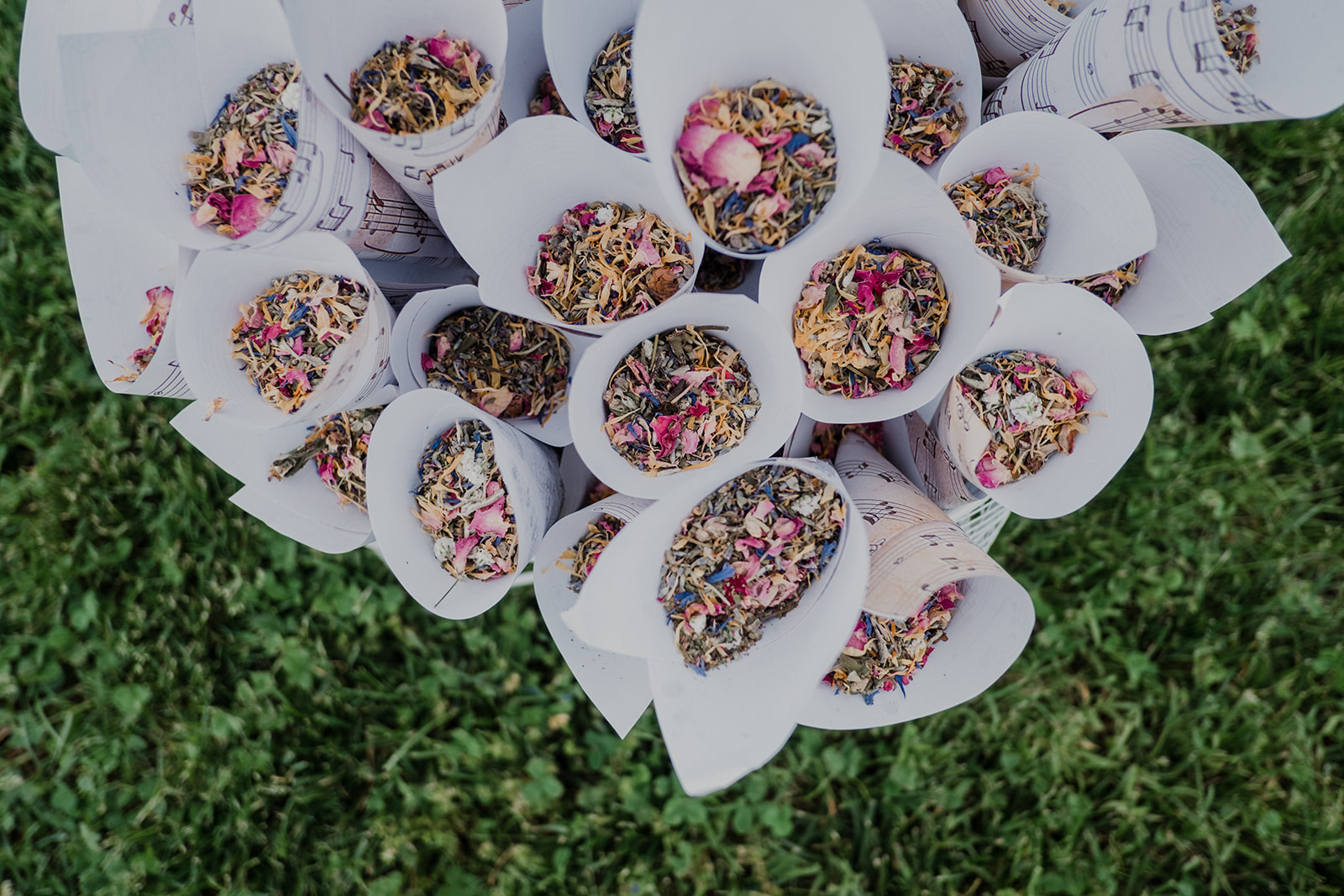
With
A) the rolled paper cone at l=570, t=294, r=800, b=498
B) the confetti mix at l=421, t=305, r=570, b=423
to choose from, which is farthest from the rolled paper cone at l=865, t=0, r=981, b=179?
the confetti mix at l=421, t=305, r=570, b=423

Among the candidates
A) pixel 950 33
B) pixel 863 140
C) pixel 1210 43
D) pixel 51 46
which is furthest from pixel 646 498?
pixel 51 46

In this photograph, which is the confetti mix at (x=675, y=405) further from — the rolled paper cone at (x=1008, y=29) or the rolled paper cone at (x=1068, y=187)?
the rolled paper cone at (x=1008, y=29)

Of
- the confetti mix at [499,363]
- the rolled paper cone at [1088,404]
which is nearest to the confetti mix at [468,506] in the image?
the confetti mix at [499,363]

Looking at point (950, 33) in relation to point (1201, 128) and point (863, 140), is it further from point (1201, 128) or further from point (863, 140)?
point (1201, 128)

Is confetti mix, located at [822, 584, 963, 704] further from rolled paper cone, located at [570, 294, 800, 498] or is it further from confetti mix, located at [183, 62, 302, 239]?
confetti mix, located at [183, 62, 302, 239]

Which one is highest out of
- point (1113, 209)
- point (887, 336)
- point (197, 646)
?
point (1113, 209)

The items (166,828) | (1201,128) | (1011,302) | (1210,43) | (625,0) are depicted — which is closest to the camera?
(1210,43)

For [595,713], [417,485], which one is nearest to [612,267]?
[417,485]
